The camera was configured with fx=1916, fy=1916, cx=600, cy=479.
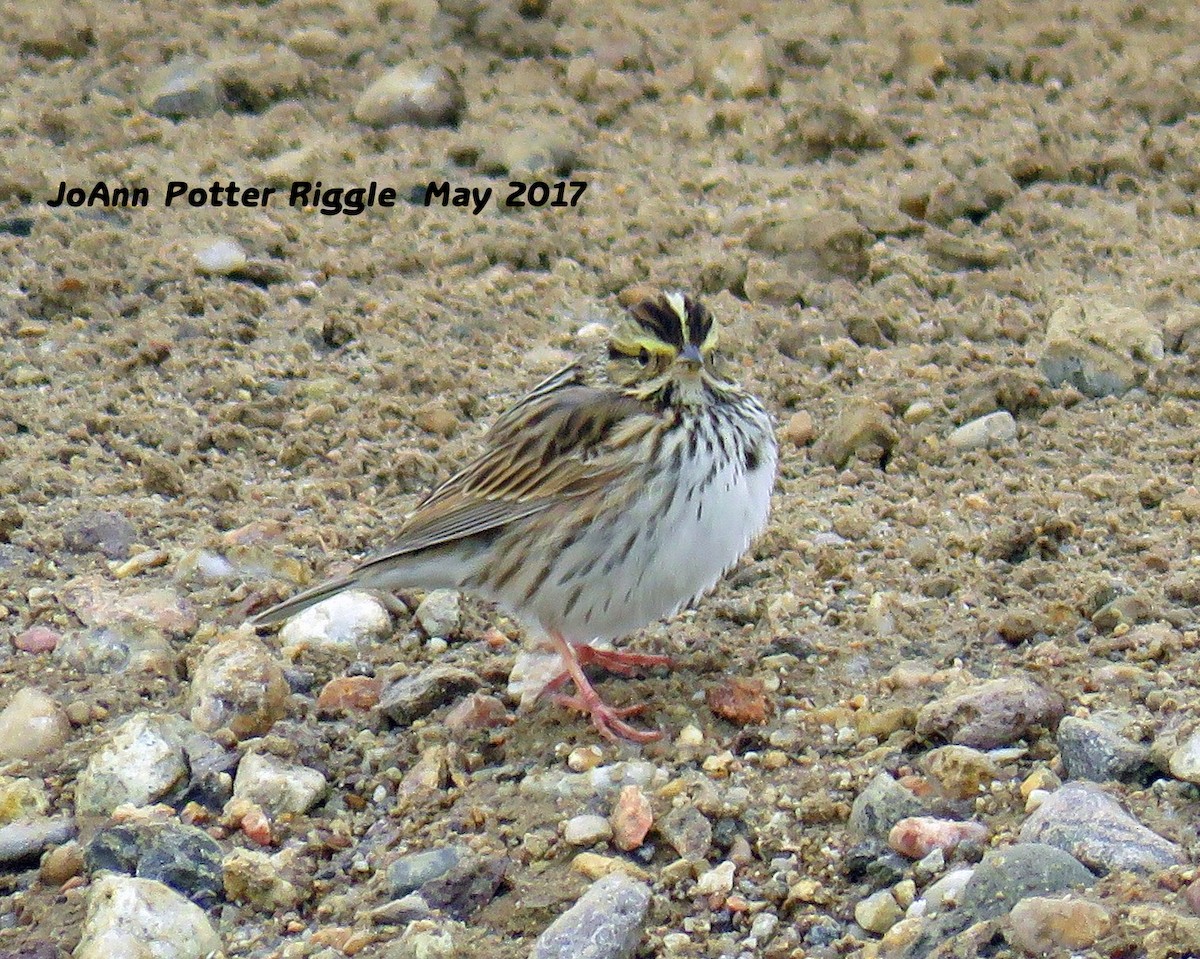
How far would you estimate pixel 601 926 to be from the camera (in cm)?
441

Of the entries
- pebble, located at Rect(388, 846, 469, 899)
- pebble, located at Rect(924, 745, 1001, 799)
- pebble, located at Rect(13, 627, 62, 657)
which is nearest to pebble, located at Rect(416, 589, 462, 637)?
pebble, located at Rect(13, 627, 62, 657)

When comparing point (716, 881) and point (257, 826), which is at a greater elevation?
point (716, 881)

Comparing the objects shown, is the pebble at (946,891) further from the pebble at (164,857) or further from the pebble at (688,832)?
the pebble at (164,857)

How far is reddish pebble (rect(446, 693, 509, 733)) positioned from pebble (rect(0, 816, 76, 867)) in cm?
108

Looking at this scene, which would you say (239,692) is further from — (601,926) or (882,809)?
(882,809)

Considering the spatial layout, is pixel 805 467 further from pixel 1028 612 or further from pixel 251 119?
pixel 251 119

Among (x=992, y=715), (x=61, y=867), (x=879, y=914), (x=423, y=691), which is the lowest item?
(x=61, y=867)

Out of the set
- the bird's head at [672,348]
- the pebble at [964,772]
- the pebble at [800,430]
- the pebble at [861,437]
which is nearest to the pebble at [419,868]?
the pebble at [964,772]

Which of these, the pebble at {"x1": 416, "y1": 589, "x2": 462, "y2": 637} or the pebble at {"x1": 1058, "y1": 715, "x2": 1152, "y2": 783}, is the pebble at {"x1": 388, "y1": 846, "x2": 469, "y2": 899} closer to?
the pebble at {"x1": 416, "y1": 589, "x2": 462, "y2": 637}

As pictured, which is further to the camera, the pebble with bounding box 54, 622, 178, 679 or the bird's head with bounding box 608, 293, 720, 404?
the pebble with bounding box 54, 622, 178, 679

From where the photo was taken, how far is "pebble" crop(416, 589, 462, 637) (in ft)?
20.1

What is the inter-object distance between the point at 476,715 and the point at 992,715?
146 centimetres

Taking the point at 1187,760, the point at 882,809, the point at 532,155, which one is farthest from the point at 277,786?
the point at 532,155

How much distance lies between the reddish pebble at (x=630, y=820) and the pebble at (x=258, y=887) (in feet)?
2.65
